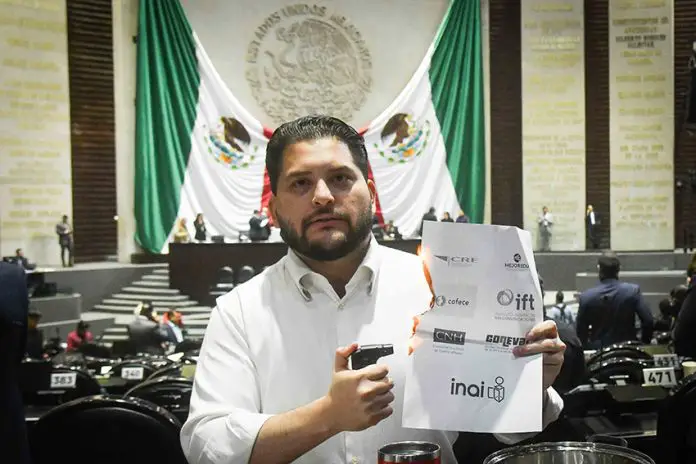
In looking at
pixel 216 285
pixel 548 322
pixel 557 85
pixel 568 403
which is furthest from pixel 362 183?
pixel 557 85

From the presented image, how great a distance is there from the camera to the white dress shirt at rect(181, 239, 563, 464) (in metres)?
1.37

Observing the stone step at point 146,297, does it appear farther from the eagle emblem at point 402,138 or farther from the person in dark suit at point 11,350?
the person in dark suit at point 11,350

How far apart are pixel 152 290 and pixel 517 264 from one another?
12091 millimetres

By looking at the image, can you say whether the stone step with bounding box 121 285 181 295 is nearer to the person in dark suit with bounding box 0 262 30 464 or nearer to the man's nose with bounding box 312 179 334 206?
the person in dark suit with bounding box 0 262 30 464

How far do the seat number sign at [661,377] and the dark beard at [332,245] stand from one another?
1895 millimetres

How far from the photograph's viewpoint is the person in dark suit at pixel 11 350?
6.88ft

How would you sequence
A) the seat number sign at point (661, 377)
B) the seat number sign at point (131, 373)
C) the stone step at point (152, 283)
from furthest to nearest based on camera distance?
the stone step at point (152, 283)
the seat number sign at point (131, 373)
the seat number sign at point (661, 377)

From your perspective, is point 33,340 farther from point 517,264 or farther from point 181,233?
point 181,233

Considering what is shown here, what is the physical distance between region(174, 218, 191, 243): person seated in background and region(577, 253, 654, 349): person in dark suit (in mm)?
10030

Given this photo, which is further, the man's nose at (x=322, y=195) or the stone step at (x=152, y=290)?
the stone step at (x=152, y=290)

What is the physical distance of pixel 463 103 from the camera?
49.0ft

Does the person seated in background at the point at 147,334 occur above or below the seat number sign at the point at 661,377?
below

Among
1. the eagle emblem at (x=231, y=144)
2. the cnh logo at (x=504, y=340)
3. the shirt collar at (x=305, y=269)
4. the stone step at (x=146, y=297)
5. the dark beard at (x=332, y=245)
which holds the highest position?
the eagle emblem at (x=231, y=144)

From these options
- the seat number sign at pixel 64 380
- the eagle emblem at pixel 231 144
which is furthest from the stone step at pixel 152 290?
the seat number sign at pixel 64 380
